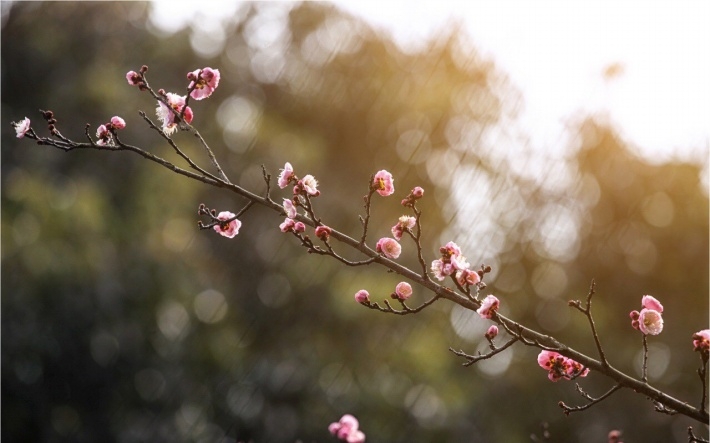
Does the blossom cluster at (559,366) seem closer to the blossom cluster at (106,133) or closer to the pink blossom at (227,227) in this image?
the pink blossom at (227,227)

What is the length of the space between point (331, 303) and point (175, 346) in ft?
7.00

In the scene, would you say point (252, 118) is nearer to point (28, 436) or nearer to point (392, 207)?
A: point (392, 207)

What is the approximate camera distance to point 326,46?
45.2 feet

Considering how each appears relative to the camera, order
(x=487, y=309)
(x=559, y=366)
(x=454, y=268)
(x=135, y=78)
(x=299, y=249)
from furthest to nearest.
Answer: (x=299, y=249) < (x=135, y=78) < (x=559, y=366) < (x=454, y=268) < (x=487, y=309)

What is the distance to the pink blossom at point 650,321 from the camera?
1754mm

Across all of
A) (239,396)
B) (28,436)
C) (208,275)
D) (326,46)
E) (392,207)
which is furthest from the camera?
(326,46)

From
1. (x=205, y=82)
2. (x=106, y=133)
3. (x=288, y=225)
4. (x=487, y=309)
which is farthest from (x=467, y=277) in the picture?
(x=106, y=133)

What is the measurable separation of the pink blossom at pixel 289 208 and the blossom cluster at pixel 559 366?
720 millimetres

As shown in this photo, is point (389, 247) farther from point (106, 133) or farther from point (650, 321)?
point (106, 133)

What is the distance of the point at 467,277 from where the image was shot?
5.48ft

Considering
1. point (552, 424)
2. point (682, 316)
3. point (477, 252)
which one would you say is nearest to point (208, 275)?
point (477, 252)

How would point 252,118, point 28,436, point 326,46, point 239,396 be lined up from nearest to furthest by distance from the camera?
1. point 28,436
2. point 239,396
3. point 252,118
4. point 326,46

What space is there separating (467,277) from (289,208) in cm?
47

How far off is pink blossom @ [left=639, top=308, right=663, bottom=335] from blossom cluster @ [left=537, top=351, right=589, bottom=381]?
0.18 m
